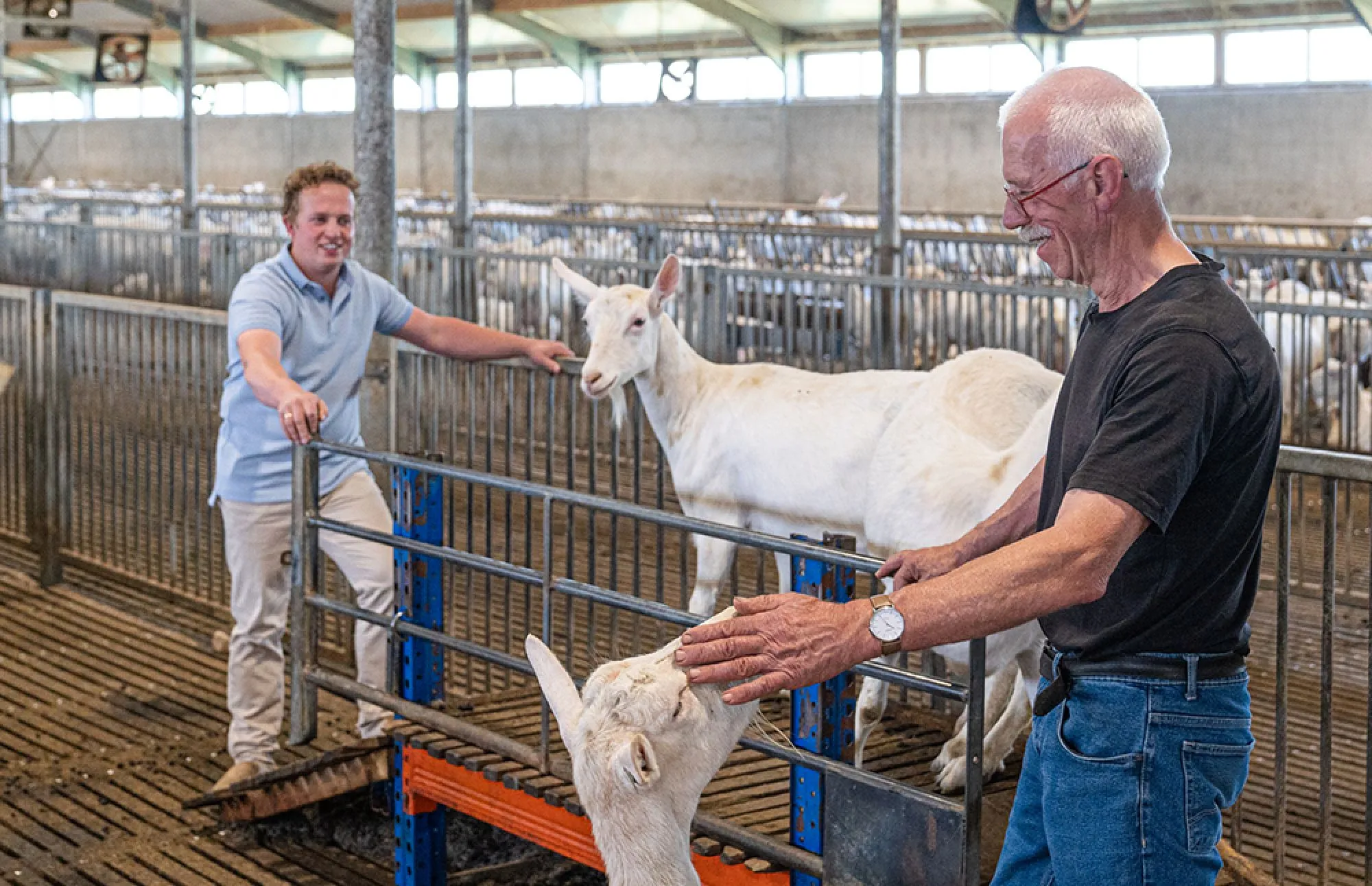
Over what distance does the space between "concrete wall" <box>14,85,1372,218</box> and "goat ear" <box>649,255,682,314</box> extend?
18.5 metres

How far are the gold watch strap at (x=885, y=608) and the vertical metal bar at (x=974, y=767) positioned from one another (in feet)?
2.02

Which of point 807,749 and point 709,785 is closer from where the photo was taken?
point 807,749

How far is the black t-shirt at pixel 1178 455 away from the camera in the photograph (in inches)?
81.7

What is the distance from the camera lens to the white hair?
7.16 ft

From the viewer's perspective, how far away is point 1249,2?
71.4ft

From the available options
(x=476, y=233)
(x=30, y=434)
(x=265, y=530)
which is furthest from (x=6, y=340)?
(x=476, y=233)

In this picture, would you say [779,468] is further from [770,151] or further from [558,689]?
[770,151]

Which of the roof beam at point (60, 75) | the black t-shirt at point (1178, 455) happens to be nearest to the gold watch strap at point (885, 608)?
the black t-shirt at point (1178, 455)

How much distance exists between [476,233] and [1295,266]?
9.02m

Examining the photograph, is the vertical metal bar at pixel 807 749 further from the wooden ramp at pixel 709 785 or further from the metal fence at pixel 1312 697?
the metal fence at pixel 1312 697

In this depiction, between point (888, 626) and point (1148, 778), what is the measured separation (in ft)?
1.47

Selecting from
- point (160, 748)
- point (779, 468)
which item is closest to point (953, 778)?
point (779, 468)

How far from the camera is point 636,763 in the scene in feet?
7.51

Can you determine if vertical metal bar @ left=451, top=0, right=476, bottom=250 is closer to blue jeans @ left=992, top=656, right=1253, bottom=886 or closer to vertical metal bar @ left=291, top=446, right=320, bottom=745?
vertical metal bar @ left=291, top=446, right=320, bottom=745
